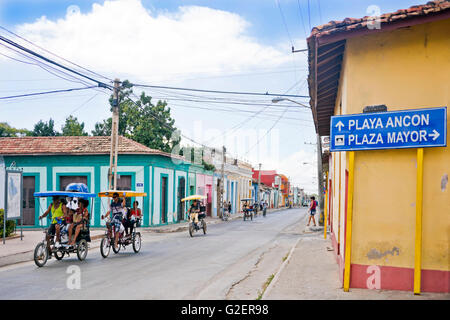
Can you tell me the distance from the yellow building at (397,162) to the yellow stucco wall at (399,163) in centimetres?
1

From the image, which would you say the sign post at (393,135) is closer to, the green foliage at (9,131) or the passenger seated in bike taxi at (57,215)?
the passenger seated in bike taxi at (57,215)

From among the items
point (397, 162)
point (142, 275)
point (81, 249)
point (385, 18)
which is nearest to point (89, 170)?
point (81, 249)

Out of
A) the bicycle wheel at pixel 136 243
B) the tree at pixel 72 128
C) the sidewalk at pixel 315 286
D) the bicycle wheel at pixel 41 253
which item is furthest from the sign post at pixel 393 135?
the tree at pixel 72 128

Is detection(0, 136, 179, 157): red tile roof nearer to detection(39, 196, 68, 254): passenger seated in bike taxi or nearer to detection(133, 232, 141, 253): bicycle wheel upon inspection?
detection(133, 232, 141, 253): bicycle wheel

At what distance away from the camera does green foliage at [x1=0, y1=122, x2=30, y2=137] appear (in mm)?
44719

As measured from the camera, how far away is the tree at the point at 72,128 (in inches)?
1781

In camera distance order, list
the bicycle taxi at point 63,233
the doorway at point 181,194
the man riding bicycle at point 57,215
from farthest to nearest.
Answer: the doorway at point 181,194 < the man riding bicycle at point 57,215 < the bicycle taxi at point 63,233

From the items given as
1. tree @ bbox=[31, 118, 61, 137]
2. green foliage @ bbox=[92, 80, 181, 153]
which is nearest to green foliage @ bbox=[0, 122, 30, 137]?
tree @ bbox=[31, 118, 61, 137]

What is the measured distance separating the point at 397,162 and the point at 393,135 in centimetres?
46

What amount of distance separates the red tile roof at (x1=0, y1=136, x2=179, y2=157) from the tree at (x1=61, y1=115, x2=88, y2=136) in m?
16.3

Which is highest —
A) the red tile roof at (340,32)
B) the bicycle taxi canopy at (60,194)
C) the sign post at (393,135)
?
the red tile roof at (340,32)

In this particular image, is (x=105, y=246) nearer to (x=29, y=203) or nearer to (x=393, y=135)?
(x=393, y=135)

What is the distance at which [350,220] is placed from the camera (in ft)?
23.2

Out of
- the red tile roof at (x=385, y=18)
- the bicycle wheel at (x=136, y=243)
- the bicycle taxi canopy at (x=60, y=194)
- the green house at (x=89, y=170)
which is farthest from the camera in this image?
the green house at (x=89, y=170)
